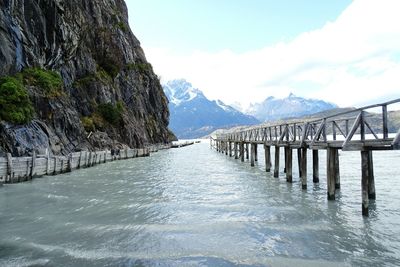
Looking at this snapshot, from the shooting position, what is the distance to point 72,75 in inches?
2349

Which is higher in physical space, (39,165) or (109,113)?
(109,113)

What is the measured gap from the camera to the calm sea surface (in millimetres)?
9914

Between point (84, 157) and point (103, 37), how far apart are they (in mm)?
45877

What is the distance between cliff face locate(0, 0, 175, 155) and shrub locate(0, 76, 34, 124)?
52cm

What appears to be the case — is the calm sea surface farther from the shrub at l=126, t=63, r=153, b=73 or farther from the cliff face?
the shrub at l=126, t=63, r=153, b=73

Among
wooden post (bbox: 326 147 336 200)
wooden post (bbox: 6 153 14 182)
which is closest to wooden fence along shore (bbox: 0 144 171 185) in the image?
wooden post (bbox: 6 153 14 182)

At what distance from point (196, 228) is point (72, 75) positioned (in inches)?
2085

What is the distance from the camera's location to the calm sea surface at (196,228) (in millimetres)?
9914

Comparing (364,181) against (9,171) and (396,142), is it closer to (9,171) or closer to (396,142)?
(396,142)

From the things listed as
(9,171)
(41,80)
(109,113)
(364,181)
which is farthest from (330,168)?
(109,113)

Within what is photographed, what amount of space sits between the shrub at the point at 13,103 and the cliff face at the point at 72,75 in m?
0.52

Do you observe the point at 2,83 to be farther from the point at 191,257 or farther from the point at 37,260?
the point at 191,257

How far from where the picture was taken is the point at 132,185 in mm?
24938

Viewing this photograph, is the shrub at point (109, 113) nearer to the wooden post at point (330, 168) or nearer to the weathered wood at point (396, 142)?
the wooden post at point (330, 168)
